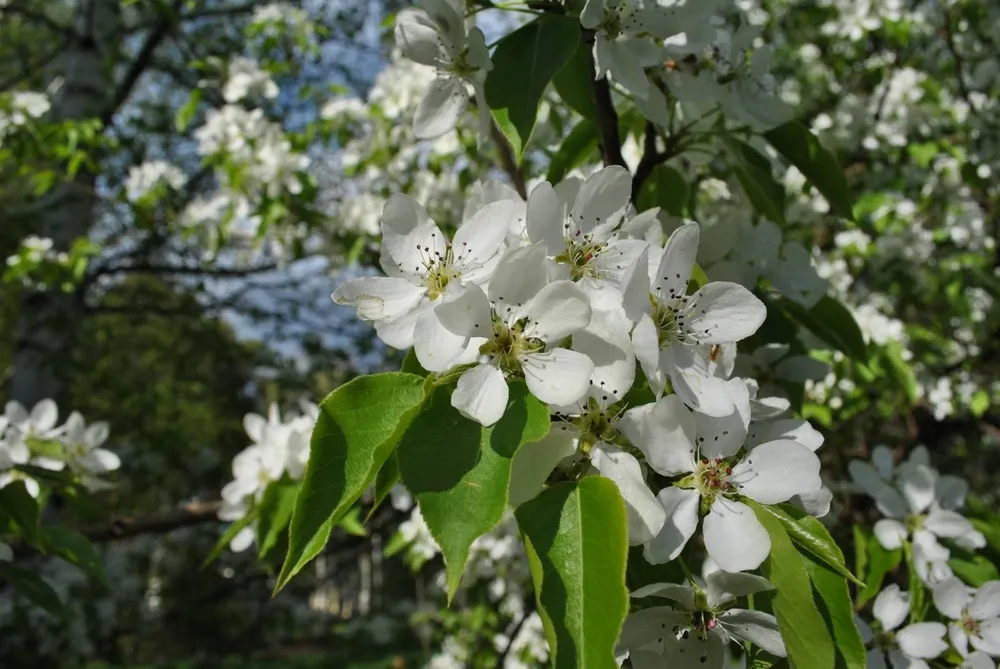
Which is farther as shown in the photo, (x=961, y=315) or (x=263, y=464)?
(x=961, y=315)

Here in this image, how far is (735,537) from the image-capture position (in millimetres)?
803

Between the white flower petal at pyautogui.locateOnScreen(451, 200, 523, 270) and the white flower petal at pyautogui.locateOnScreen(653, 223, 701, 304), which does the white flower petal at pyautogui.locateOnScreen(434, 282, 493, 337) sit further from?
the white flower petal at pyautogui.locateOnScreen(653, 223, 701, 304)

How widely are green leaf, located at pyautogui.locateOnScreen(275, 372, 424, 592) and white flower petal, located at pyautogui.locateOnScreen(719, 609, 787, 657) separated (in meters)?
0.41

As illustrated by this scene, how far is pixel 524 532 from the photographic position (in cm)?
76

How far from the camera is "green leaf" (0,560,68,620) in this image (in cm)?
144

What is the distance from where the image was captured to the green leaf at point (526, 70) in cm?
102

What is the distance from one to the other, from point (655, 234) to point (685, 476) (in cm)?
31

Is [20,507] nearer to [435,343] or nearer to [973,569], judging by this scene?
[435,343]

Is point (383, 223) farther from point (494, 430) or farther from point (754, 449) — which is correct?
point (754, 449)

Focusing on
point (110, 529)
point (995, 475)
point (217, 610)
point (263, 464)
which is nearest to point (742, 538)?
point (263, 464)

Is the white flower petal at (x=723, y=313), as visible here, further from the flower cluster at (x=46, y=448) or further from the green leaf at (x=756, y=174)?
the flower cluster at (x=46, y=448)

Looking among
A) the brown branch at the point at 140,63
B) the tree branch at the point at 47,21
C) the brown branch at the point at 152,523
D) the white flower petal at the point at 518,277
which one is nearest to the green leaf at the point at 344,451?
the white flower petal at the point at 518,277

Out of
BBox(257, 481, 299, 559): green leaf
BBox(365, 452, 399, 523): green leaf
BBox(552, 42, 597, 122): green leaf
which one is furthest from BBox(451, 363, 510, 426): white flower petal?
BBox(257, 481, 299, 559): green leaf

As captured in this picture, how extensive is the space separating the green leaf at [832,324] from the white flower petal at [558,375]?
0.71 m
